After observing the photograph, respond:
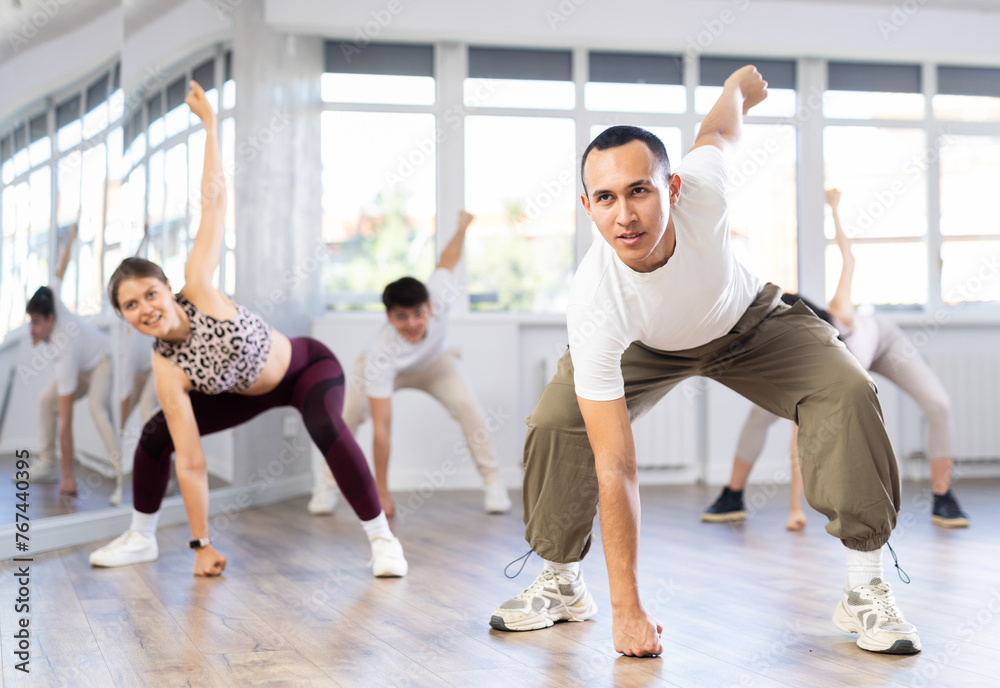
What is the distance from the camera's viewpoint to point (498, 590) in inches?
95.0

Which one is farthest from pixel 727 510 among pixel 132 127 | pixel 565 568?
pixel 132 127

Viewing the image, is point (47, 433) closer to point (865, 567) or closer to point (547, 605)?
point (547, 605)

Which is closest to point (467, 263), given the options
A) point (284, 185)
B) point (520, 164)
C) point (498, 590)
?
point (520, 164)

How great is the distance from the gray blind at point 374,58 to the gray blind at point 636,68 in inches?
43.0

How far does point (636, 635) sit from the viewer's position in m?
1.73

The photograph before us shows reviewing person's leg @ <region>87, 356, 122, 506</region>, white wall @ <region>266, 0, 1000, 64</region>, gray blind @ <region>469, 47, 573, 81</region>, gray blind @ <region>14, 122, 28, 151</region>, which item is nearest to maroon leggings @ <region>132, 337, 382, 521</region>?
person's leg @ <region>87, 356, 122, 506</region>

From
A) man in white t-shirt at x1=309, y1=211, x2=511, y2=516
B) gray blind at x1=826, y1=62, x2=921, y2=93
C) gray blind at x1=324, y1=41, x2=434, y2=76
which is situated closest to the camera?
man in white t-shirt at x1=309, y1=211, x2=511, y2=516

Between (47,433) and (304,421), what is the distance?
990 mm

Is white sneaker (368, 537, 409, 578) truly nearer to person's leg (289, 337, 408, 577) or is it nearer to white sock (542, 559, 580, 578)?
person's leg (289, 337, 408, 577)

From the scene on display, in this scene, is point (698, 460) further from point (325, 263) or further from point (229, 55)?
point (229, 55)

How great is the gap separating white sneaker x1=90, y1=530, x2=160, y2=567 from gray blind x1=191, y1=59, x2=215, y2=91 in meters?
2.09

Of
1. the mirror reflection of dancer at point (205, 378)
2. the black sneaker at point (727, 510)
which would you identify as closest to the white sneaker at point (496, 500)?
the black sneaker at point (727, 510)

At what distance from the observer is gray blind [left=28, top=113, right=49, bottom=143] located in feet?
9.63

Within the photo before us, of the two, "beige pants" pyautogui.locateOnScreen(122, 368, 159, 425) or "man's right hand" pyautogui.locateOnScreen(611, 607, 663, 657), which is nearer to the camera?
"man's right hand" pyautogui.locateOnScreen(611, 607, 663, 657)
